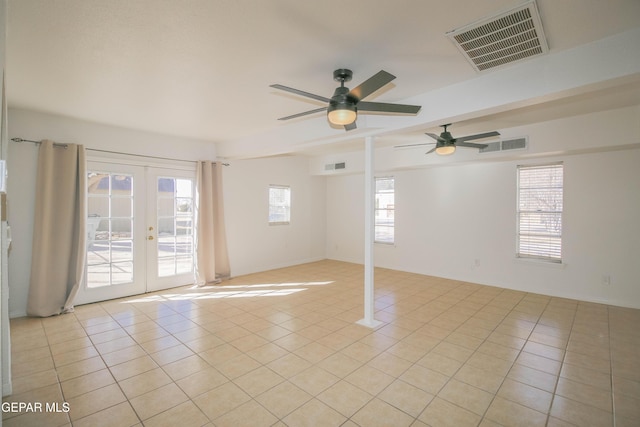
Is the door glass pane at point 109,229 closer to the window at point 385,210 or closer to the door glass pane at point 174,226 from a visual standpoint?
the door glass pane at point 174,226

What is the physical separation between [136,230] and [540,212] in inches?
271

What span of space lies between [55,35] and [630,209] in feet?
22.9

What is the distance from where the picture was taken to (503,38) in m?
2.25

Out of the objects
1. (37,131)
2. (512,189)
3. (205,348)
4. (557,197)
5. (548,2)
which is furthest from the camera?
(512,189)

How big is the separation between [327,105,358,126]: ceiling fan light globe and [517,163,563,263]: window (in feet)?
14.2

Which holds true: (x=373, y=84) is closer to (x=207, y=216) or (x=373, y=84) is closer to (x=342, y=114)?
(x=342, y=114)

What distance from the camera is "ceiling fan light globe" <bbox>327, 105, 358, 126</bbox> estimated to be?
2553 millimetres

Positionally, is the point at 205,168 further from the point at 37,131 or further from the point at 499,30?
the point at 499,30

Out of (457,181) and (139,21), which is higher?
(139,21)

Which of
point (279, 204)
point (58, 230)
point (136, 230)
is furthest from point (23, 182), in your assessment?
point (279, 204)

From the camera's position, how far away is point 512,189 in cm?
548

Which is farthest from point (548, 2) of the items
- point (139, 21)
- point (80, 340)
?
Answer: point (80, 340)

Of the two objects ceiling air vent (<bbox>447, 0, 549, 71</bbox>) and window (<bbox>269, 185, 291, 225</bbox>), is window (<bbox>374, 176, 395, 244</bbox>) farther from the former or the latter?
ceiling air vent (<bbox>447, 0, 549, 71</bbox>)

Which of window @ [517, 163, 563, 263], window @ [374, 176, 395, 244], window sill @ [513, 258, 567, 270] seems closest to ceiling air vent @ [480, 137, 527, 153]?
window @ [517, 163, 563, 263]
